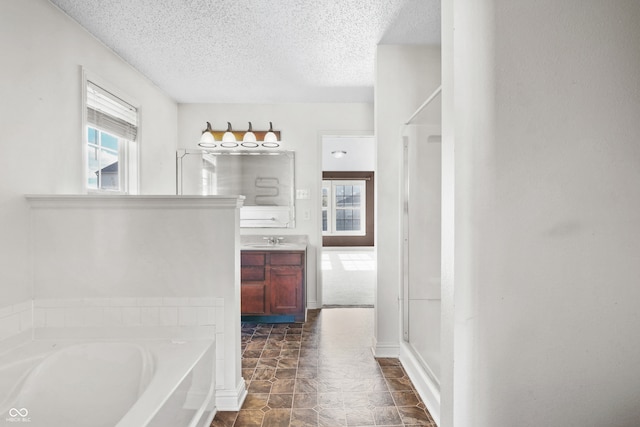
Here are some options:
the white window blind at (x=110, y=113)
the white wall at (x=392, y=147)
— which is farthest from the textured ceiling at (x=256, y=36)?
the white window blind at (x=110, y=113)

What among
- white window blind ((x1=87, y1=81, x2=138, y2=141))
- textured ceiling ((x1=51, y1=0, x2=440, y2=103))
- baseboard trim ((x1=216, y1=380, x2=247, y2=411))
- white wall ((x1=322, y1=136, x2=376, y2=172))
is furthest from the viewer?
white wall ((x1=322, y1=136, x2=376, y2=172))

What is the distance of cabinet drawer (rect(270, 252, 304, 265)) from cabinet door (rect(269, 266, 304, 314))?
51mm

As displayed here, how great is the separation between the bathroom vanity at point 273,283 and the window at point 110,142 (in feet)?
4.22

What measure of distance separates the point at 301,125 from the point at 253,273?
1.78 meters

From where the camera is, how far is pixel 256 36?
2438mm

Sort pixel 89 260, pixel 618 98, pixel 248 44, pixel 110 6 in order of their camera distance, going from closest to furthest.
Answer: pixel 618 98, pixel 89 260, pixel 110 6, pixel 248 44

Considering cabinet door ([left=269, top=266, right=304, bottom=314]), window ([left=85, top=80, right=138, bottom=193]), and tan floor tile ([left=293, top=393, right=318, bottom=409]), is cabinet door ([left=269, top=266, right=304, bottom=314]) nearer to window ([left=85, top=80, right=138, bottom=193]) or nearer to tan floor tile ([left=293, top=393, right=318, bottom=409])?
tan floor tile ([left=293, top=393, right=318, bottom=409])

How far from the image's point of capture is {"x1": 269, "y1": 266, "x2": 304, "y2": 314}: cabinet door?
3420mm

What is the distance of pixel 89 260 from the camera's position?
1.90 meters

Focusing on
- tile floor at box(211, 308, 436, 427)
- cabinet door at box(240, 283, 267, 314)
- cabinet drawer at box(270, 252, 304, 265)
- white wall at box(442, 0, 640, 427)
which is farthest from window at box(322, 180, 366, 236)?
white wall at box(442, 0, 640, 427)

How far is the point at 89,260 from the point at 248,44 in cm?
183

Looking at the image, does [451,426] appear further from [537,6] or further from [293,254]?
[293,254]

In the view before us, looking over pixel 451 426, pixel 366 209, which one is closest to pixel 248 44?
pixel 451 426

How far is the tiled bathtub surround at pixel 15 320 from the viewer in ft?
5.50
